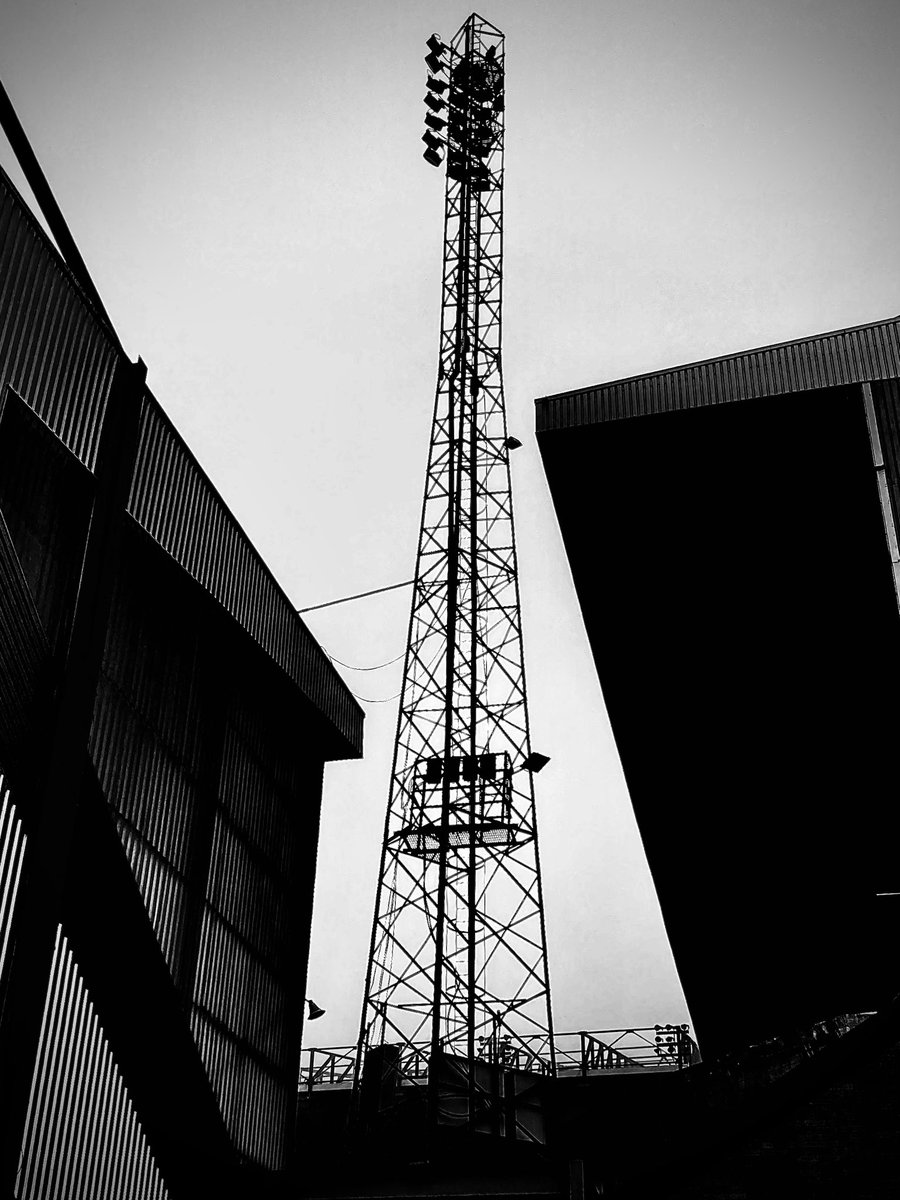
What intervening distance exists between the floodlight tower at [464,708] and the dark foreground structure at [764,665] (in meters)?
4.49

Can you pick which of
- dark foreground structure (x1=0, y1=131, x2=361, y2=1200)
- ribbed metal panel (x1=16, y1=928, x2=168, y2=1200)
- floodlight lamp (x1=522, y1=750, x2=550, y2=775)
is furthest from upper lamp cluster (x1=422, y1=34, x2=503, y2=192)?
ribbed metal panel (x1=16, y1=928, x2=168, y2=1200)

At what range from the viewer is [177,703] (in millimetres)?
20328

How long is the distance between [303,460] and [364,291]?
8963 millimetres

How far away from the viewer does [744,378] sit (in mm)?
18469

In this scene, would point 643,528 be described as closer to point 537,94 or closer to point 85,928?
point 85,928

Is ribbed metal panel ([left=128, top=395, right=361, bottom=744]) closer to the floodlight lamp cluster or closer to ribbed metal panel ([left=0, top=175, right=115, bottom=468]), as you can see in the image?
ribbed metal panel ([left=0, top=175, right=115, bottom=468])

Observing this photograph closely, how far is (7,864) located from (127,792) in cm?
495

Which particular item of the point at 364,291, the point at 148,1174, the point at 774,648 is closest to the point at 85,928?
the point at 148,1174

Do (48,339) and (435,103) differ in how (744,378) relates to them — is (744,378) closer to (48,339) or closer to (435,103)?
(48,339)

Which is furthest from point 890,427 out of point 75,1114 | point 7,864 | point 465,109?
point 465,109

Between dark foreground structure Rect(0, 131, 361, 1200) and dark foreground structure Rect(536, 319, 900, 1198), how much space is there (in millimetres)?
6668

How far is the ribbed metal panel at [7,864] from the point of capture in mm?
13086

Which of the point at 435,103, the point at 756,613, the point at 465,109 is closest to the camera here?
the point at 756,613

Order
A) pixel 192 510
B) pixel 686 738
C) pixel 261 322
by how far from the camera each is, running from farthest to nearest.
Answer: pixel 261 322 < pixel 686 738 < pixel 192 510
